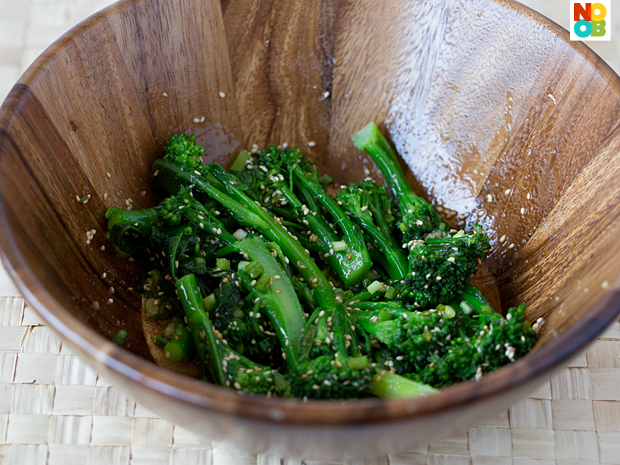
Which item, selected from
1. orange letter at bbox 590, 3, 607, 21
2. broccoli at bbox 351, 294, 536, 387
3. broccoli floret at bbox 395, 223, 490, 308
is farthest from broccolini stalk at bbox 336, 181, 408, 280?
orange letter at bbox 590, 3, 607, 21

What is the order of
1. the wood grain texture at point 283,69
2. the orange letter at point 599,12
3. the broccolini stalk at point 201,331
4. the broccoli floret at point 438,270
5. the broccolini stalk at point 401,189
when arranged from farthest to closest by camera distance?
the orange letter at point 599,12
the wood grain texture at point 283,69
the broccolini stalk at point 401,189
the broccoli floret at point 438,270
the broccolini stalk at point 201,331

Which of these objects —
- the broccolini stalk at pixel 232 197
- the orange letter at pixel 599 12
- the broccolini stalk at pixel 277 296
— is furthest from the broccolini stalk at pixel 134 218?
the orange letter at pixel 599 12

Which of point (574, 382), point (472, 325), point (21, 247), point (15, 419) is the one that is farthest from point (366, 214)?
point (15, 419)

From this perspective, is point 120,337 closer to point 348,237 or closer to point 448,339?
point 348,237

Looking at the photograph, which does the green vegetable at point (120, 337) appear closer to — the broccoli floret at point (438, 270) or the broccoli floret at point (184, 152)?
the broccoli floret at point (184, 152)

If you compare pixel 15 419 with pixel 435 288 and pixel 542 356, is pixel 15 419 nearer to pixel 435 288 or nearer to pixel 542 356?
pixel 435 288

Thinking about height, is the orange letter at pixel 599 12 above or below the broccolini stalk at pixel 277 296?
above

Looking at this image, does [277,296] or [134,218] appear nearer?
[277,296]

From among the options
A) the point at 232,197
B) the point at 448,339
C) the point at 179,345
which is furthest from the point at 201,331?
the point at 448,339
